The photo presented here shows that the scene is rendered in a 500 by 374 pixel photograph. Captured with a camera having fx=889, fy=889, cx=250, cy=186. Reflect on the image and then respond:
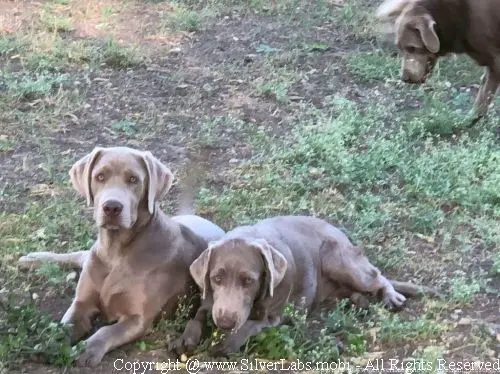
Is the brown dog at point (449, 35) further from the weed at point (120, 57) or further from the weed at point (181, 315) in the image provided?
the weed at point (181, 315)

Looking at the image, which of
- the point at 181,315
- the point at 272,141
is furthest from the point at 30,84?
the point at 181,315

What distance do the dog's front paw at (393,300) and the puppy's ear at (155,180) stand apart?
4.48 feet

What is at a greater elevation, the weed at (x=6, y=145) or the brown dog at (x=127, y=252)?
the brown dog at (x=127, y=252)

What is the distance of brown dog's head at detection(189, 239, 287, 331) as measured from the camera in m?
4.31

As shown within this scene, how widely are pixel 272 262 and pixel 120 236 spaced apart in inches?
32.2

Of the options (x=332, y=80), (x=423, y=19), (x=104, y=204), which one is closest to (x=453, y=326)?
(x=104, y=204)

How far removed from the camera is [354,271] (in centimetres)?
500

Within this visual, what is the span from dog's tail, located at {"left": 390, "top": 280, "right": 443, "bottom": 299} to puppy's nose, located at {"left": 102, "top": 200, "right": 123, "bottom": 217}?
5.48 ft

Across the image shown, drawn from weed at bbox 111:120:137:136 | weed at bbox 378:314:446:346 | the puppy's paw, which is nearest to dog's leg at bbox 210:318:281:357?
the puppy's paw

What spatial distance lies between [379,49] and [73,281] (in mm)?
5229

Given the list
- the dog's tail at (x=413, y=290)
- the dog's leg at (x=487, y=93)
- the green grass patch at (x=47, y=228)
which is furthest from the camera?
the dog's leg at (x=487, y=93)

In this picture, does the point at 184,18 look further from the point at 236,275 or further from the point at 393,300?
the point at 236,275

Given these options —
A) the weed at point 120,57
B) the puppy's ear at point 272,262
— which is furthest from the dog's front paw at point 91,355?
the weed at point 120,57

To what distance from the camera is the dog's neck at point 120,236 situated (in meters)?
4.63
